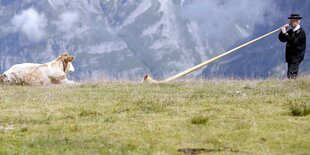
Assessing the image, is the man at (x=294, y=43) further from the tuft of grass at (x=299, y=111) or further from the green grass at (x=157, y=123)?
the tuft of grass at (x=299, y=111)

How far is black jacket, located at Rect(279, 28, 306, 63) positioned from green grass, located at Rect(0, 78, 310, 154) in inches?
227

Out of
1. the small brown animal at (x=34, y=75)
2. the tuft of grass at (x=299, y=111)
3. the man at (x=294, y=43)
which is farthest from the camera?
the small brown animal at (x=34, y=75)

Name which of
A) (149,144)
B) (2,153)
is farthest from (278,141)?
(2,153)

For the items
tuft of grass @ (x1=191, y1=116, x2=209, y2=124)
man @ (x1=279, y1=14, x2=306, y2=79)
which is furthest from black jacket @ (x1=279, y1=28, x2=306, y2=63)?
tuft of grass @ (x1=191, y1=116, x2=209, y2=124)

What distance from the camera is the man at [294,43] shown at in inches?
1037

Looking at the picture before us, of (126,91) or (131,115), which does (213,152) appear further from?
(126,91)

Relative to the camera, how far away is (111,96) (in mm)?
20203

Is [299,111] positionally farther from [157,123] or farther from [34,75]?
[34,75]

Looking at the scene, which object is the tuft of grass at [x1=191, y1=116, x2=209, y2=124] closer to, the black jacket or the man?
the man

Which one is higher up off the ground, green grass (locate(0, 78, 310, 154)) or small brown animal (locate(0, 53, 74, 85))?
small brown animal (locate(0, 53, 74, 85))

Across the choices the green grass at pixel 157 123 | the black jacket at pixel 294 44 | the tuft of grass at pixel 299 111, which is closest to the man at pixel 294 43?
the black jacket at pixel 294 44

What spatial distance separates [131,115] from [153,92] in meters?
6.89

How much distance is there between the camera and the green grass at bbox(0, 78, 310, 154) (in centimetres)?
1079

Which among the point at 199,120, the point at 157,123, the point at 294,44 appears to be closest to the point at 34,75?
the point at 294,44
